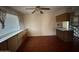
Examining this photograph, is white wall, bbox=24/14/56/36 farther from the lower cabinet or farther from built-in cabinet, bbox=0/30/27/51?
built-in cabinet, bbox=0/30/27/51

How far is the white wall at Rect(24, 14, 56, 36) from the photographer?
11.8ft

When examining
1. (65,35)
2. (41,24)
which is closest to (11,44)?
(41,24)

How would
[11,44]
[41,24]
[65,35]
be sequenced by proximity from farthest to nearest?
[65,35], [41,24], [11,44]

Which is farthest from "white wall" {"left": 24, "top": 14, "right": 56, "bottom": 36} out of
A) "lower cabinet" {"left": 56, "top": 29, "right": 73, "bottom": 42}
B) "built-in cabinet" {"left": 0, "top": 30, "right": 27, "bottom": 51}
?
"built-in cabinet" {"left": 0, "top": 30, "right": 27, "bottom": 51}

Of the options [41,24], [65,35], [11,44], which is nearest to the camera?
[11,44]

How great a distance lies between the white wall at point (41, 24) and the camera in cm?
361

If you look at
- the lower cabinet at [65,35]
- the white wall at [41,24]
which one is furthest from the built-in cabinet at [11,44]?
the lower cabinet at [65,35]

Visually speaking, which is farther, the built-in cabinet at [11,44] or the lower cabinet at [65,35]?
the lower cabinet at [65,35]

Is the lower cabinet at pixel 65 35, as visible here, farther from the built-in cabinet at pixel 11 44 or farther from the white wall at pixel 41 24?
the built-in cabinet at pixel 11 44

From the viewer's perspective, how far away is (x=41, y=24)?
13.0 ft

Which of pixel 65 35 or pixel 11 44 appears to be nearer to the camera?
pixel 11 44

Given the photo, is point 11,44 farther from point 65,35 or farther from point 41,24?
point 65,35

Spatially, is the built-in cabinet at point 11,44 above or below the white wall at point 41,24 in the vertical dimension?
below
